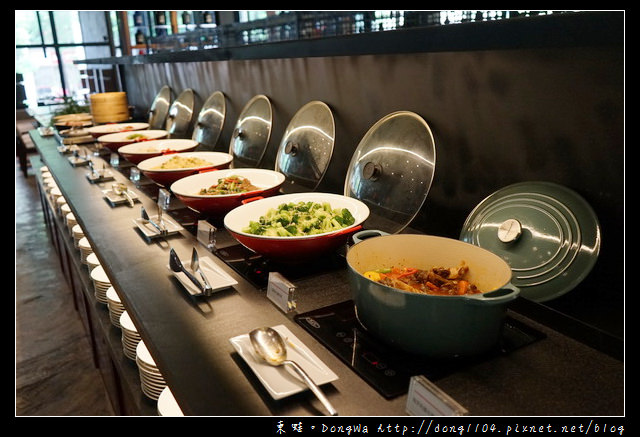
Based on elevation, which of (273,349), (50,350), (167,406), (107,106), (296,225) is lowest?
(50,350)

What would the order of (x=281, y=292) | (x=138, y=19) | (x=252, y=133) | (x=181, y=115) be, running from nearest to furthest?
(x=281, y=292)
(x=252, y=133)
(x=181, y=115)
(x=138, y=19)

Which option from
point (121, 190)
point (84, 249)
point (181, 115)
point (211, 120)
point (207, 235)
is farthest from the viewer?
point (181, 115)

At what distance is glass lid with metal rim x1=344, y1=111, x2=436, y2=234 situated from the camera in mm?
1244

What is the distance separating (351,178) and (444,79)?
1.21 feet

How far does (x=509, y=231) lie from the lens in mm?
961

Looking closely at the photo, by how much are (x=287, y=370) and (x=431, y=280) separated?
11.0 inches

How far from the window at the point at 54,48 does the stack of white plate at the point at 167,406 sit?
10624 mm

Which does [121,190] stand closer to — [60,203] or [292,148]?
[292,148]

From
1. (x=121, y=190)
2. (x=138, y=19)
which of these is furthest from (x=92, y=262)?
(x=138, y=19)

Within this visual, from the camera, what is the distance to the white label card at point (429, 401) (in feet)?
1.97

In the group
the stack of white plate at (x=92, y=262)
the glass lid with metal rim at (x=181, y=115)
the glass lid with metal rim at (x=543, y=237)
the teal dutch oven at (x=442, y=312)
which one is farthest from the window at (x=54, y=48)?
the teal dutch oven at (x=442, y=312)

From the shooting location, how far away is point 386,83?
1463 mm

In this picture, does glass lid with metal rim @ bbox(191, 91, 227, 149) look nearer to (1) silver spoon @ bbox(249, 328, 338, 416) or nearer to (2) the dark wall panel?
(2) the dark wall panel
